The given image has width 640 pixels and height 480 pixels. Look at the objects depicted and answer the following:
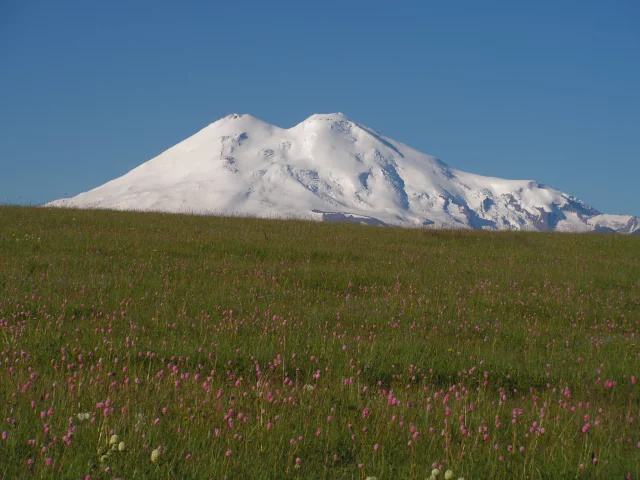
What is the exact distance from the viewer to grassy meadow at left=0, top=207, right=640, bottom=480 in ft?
14.6

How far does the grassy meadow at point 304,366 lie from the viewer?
4457 mm

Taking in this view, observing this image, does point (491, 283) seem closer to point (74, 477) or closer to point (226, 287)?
point (226, 287)

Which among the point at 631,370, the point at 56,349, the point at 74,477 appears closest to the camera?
the point at 74,477

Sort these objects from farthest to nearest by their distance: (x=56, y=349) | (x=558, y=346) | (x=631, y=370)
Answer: (x=558, y=346) < (x=631, y=370) < (x=56, y=349)

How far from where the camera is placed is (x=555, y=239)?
27.0 metres

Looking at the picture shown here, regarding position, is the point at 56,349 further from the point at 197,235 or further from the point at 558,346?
the point at 197,235

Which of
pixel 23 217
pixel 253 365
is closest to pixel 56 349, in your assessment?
pixel 253 365

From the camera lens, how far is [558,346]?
9.16m

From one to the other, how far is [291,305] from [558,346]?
15.0 ft

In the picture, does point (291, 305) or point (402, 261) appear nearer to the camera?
point (291, 305)

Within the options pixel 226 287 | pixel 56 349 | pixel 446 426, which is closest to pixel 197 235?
pixel 226 287

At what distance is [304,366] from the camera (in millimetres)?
7363

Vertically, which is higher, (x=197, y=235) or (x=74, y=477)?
(x=197, y=235)

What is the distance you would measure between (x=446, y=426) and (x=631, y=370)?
4.42m
